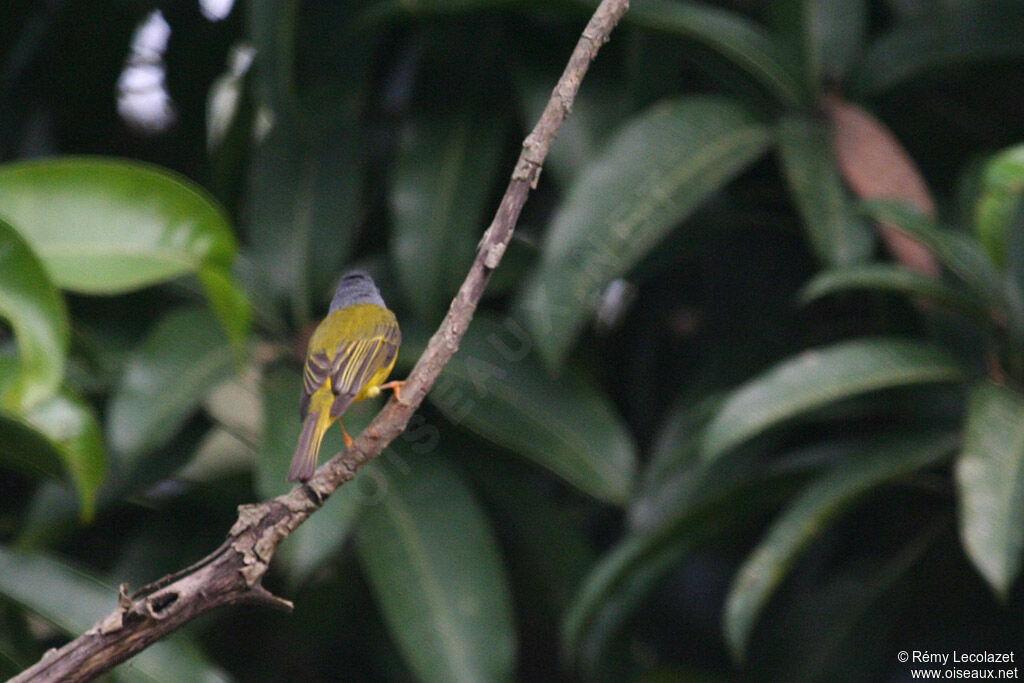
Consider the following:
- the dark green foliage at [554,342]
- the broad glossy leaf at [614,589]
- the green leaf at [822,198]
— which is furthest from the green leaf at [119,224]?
the green leaf at [822,198]

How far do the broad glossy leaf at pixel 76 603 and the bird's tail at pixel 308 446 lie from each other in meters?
0.79

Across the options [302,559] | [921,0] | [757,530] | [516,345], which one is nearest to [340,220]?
[516,345]

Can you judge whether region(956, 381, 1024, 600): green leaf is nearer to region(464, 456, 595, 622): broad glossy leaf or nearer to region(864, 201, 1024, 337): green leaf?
region(864, 201, 1024, 337): green leaf

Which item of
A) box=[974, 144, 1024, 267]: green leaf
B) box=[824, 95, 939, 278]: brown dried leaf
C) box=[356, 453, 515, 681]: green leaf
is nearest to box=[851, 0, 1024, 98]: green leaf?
box=[824, 95, 939, 278]: brown dried leaf

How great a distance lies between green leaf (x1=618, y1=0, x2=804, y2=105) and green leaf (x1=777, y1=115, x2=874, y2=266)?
9 cm

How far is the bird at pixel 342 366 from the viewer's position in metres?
1.00

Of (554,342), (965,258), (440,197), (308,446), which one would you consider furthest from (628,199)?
(308,446)

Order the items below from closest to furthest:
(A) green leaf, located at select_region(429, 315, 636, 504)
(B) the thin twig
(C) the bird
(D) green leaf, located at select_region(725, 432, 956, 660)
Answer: (B) the thin twig → (C) the bird → (D) green leaf, located at select_region(725, 432, 956, 660) → (A) green leaf, located at select_region(429, 315, 636, 504)

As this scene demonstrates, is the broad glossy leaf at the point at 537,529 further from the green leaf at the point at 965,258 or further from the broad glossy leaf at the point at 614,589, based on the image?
the green leaf at the point at 965,258

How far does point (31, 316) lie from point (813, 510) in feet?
3.96

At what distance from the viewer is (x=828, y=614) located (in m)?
2.11

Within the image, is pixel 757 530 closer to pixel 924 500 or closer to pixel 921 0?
pixel 924 500

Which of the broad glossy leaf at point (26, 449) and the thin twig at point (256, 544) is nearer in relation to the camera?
the thin twig at point (256, 544)

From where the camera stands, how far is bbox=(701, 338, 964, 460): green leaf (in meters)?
1.70
